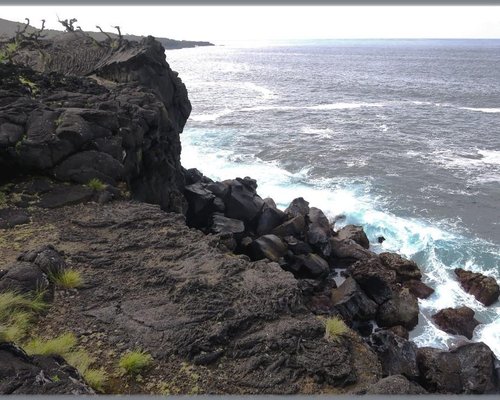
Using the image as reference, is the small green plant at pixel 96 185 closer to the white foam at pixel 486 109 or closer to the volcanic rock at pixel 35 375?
the volcanic rock at pixel 35 375

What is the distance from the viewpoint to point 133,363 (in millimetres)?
7172

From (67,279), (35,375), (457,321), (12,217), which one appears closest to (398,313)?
(457,321)

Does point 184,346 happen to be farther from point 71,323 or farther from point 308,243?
point 308,243

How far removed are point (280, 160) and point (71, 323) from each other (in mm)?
32367

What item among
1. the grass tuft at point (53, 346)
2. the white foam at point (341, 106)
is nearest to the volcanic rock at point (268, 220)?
the grass tuft at point (53, 346)

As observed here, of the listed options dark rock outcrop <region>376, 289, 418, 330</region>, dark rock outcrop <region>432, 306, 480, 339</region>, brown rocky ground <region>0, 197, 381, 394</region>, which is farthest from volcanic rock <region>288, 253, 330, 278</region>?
brown rocky ground <region>0, 197, 381, 394</region>

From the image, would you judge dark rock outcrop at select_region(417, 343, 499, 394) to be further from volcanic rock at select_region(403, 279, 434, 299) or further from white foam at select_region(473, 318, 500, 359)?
volcanic rock at select_region(403, 279, 434, 299)

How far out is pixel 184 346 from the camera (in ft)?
26.2

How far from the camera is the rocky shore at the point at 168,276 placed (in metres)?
7.60

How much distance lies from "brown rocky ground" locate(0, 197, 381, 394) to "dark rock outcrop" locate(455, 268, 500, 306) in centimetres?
1457

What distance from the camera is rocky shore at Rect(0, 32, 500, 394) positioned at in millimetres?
7602

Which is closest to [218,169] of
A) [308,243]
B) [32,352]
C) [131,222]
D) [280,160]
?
[280,160]

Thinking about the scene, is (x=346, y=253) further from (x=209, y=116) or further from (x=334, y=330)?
(x=209, y=116)

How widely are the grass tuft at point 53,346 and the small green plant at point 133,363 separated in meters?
0.92
